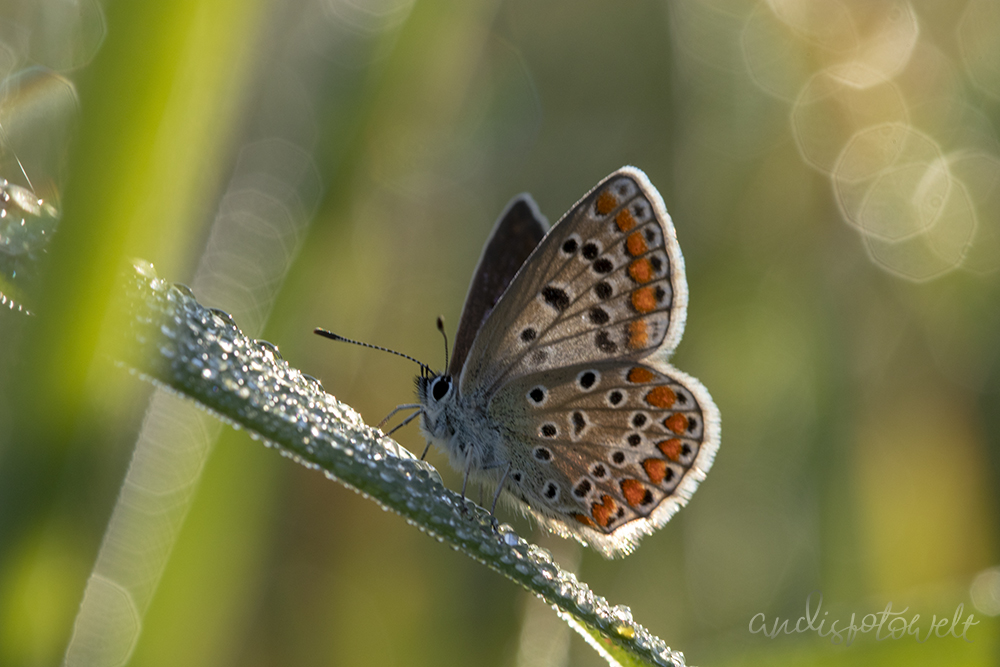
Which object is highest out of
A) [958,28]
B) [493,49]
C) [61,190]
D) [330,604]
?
[958,28]

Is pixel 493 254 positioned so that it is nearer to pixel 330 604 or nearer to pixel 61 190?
pixel 330 604

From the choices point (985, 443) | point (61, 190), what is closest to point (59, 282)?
point (61, 190)

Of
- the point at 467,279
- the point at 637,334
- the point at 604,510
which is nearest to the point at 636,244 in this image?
the point at 637,334

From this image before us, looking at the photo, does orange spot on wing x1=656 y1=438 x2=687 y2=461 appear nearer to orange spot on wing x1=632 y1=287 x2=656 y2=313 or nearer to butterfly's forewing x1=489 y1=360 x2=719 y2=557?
butterfly's forewing x1=489 y1=360 x2=719 y2=557

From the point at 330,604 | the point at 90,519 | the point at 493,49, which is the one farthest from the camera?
the point at 493,49

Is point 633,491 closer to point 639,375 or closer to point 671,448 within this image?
point 671,448

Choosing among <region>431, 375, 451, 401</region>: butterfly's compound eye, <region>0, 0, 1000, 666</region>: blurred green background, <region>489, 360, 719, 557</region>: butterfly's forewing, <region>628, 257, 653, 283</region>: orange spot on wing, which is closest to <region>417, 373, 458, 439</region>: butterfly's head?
<region>431, 375, 451, 401</region>: butterfly's compound eye
